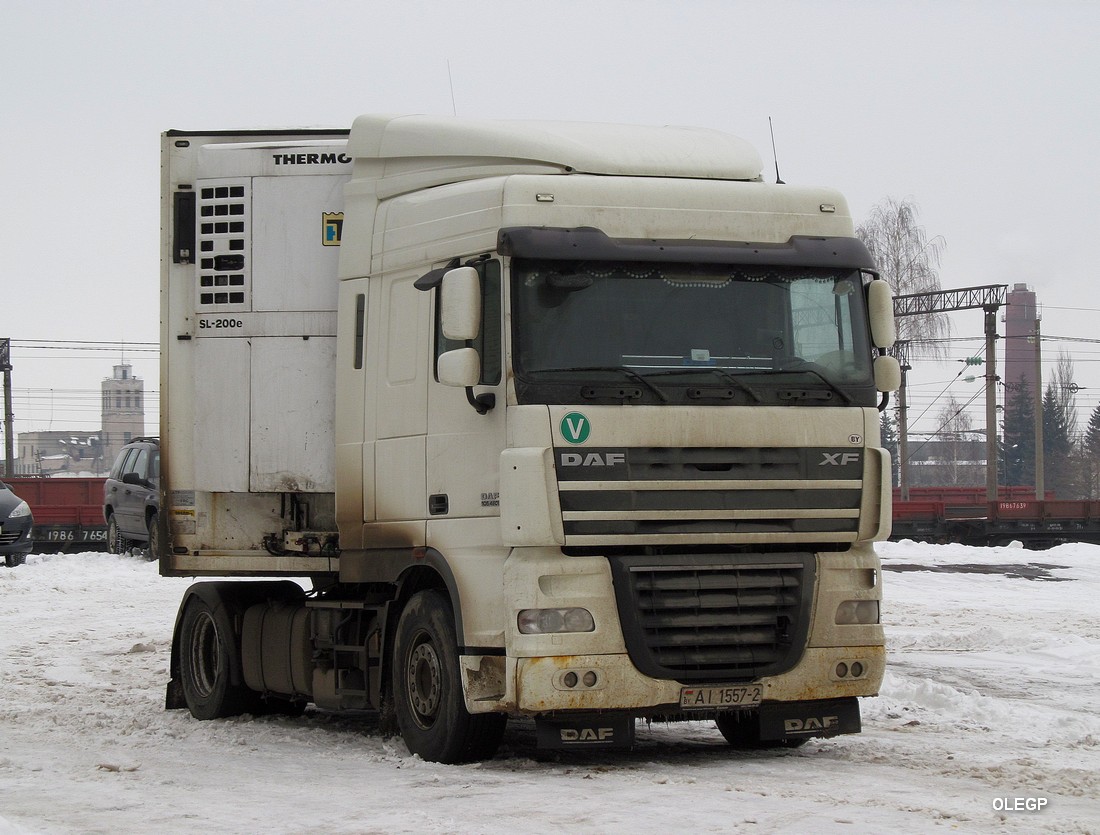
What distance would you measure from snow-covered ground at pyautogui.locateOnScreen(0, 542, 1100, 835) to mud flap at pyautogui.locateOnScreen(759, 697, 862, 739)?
16 centimetres

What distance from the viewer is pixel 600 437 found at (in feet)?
25.4

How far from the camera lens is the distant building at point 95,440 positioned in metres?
111

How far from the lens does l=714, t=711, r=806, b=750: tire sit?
29.1 feet

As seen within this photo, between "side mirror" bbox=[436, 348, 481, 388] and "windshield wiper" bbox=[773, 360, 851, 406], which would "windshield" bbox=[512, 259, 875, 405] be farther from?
"side mirror" bbox=[436, 348, 481, 388]

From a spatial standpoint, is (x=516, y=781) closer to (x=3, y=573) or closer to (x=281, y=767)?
(x=281, y=767)

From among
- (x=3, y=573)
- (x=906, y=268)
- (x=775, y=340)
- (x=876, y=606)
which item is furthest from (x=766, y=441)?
(x=906, y=268)

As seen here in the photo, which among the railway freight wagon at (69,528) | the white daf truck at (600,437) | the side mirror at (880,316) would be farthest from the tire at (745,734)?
the railway freight wagon at (69,528)

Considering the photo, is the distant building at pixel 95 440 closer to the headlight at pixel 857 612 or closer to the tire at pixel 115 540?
the tire at pixel 115 540

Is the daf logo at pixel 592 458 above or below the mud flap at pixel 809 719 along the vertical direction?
above

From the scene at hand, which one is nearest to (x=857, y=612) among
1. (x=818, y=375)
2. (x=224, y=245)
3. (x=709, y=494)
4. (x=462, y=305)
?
(x=709, y=494)

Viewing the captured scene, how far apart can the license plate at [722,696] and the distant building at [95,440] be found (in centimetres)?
10155

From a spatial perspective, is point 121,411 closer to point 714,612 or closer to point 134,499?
point 134,499
